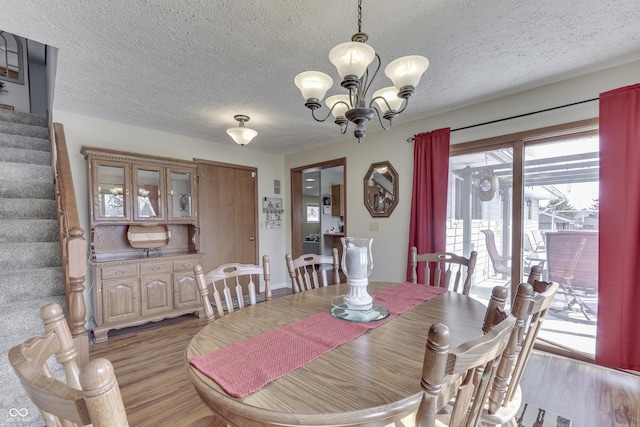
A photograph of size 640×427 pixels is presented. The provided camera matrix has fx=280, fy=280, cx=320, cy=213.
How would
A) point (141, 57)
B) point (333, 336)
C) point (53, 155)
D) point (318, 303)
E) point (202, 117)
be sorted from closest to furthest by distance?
1. point (333, 336)
2. point (318, 303)
3. point (141, 57)
4. point (53, 155)
5. point (202, 117)

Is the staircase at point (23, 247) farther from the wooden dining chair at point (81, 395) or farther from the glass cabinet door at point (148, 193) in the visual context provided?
the wooden dining chair at point (81, 395)

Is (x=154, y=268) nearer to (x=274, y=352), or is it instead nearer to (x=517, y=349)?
(x=274, y=352)

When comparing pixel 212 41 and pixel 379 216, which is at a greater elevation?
pixel 212 41

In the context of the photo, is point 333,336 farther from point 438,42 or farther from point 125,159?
point 125,159

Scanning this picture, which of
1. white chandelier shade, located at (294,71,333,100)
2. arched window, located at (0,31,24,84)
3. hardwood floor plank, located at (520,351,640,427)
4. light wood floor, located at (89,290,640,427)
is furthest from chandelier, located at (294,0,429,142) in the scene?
arched window, located at (0,31,24,84)

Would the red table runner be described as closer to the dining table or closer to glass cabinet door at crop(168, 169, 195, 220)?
the dining table

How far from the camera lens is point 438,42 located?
1898mm

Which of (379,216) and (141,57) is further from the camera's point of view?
(379,216)

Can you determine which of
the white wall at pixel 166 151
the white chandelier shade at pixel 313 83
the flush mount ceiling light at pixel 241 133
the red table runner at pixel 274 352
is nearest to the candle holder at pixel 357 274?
the red table runner at pixel 274 352

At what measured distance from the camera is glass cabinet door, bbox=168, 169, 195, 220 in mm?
3488

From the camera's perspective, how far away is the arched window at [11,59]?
13.6 feet

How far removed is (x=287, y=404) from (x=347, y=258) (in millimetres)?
817

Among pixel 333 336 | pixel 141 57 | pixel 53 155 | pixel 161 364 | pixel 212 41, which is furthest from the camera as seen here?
pixel 53 155

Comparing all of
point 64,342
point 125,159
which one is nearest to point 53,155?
point 125,159
